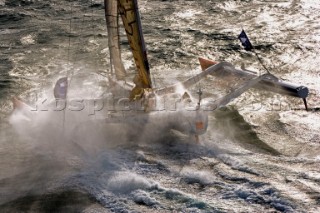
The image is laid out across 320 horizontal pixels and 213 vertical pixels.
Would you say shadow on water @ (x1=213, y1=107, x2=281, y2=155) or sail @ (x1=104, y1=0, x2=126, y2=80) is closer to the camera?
shadow on water @ (x1=213, y1=107, x2=281, y2=155)

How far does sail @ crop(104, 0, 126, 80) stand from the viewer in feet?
37.9

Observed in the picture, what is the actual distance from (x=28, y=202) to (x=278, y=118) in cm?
659

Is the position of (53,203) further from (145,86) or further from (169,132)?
(145,86)

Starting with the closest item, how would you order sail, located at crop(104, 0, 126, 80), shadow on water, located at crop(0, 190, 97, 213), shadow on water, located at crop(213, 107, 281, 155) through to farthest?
shadow on water, located at crop(0, 190, 97, 213) → shadow on water, located at crop(213, 107, 281, 155) → sail, located at crop(104, 0, 126, 80)

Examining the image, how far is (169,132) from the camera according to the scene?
10898 millimetres

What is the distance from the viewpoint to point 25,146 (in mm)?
10789

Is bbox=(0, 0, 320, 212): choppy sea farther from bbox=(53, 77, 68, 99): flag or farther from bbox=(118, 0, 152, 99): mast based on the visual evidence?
bbox=(118, 0, 152, 99): mast

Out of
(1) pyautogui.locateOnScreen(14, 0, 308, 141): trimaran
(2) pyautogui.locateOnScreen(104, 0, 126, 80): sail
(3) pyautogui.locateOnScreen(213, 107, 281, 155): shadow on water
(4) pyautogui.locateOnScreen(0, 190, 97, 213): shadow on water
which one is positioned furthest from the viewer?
(2) pyautogui.locateOnScreen(104, 0, 126, 80): sail

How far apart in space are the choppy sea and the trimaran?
0.44m

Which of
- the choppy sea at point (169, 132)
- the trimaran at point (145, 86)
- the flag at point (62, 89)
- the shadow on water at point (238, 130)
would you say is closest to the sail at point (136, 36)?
the trimaran at point (145, 86)

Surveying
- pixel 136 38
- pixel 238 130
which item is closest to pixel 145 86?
pixel 136 38

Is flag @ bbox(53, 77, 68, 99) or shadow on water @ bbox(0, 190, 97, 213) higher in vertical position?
flag @ bbox(53, 77, 68, 99)

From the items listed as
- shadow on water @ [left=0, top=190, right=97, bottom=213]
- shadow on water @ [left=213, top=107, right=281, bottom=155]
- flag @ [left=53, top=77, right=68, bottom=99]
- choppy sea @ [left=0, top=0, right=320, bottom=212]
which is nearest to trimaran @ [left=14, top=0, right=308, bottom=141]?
flag @ [left=53, top=77, right=68, bottom=99]

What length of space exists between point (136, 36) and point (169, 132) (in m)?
2.63
